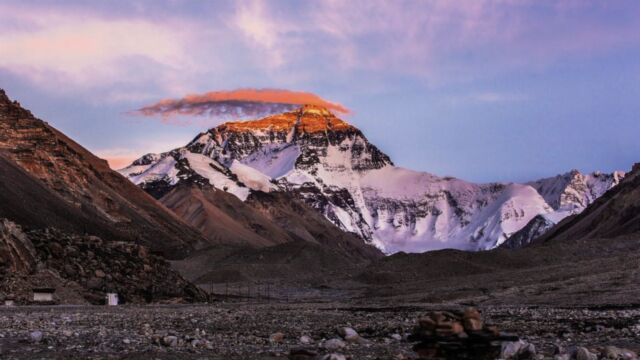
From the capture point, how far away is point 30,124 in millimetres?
179125

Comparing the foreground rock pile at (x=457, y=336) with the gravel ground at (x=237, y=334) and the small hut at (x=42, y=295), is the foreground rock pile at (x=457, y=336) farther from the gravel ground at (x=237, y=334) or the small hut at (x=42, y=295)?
the small hut at (x=42, y=295)

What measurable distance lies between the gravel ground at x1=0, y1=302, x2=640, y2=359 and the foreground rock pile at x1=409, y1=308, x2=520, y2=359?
2566 mm

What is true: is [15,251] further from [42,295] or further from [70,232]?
[70,232]

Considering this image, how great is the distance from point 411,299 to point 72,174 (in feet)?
364

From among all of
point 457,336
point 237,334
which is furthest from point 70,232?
point 457,336

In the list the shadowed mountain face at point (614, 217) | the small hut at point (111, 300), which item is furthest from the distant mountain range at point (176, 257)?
the small hut at point (111, 300)

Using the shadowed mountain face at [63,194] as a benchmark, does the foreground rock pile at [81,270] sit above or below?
below

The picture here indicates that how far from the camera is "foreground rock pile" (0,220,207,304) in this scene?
5547cm

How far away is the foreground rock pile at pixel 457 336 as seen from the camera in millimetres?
16766

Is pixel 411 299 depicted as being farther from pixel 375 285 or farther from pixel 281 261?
pixel 281 261

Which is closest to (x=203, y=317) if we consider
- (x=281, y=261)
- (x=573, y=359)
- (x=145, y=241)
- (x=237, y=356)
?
(x=237, y=356)

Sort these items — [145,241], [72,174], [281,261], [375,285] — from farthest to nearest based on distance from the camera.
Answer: [72,174] < [145,241] < [281,261] < [375,285]

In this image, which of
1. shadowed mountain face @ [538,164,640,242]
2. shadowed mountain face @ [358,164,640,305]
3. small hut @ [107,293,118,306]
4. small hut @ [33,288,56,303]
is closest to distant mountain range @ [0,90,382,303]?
small hut @ [33,288,56,303]

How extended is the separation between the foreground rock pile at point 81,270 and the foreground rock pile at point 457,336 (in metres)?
39.8
